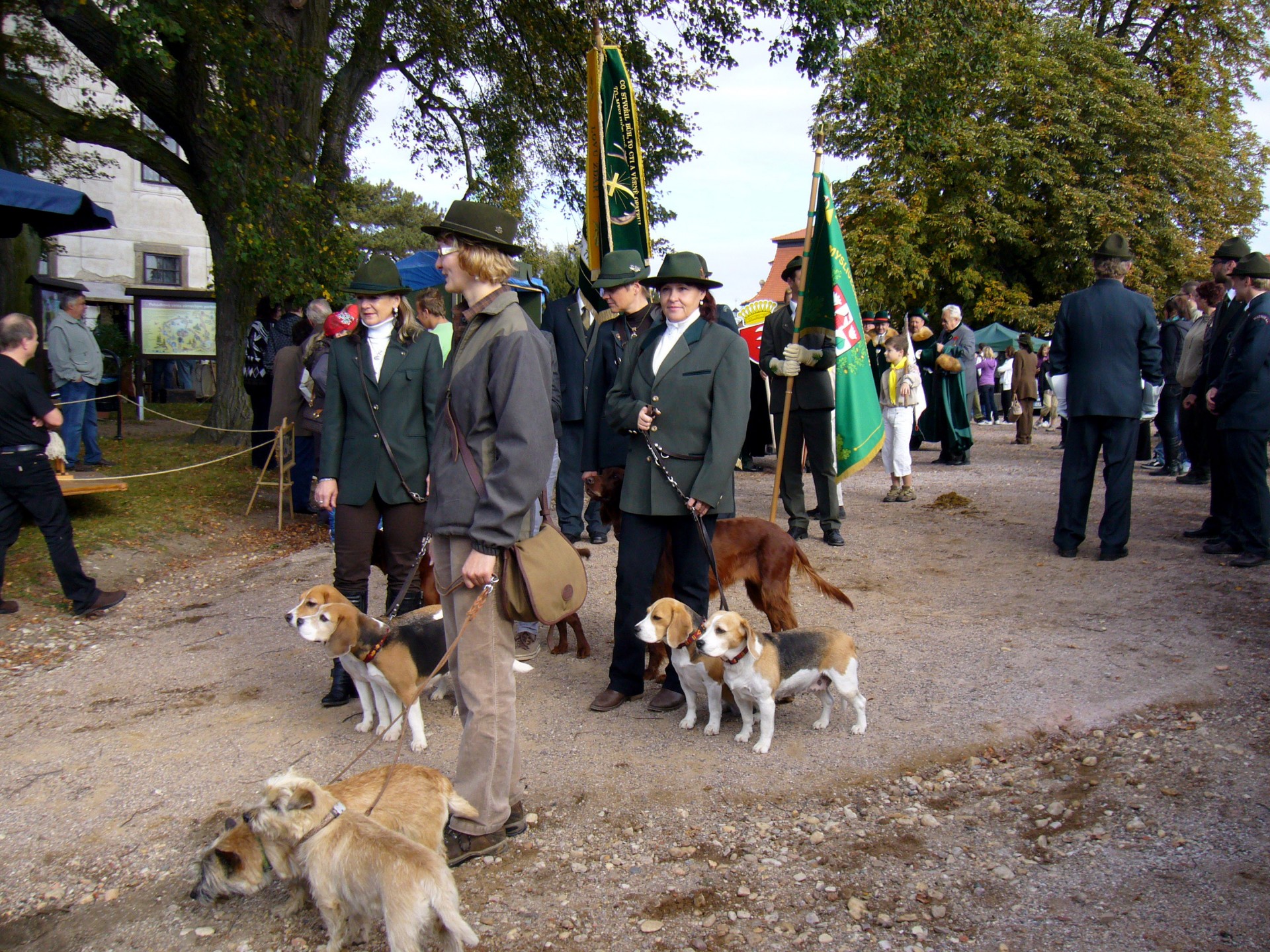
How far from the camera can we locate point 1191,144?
32.0 metres

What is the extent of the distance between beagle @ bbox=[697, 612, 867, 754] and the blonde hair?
1.84 m

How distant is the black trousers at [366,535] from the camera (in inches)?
196

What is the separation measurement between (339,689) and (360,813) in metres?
1.91

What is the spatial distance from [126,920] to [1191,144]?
3787 cm

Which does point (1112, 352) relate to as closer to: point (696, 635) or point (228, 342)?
point (696, 635)

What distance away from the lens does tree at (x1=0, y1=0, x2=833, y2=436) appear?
34.4 ft

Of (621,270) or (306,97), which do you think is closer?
(621,270)

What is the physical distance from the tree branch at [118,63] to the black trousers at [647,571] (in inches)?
370

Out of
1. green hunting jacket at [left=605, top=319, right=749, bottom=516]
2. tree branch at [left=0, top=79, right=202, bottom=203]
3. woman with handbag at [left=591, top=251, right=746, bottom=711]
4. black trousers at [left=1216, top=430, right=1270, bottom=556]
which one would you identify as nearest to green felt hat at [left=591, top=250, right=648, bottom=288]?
woman with handbag at [left=591, top=251, right=746, bottom=711]

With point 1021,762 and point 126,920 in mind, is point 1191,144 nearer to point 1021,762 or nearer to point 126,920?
point 1021,762

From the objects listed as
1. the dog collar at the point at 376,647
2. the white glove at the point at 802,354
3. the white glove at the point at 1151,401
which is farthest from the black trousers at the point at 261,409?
the white glove at the point at 1151,401

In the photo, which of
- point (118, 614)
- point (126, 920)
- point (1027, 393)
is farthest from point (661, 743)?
point (1027, 393)

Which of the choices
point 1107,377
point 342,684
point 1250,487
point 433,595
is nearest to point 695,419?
point 433,595

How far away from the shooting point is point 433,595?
216 inches
